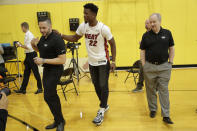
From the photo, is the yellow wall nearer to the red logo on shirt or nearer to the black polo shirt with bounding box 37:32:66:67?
the red logo on shirt

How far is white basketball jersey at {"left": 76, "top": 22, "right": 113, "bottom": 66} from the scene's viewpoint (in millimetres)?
2588

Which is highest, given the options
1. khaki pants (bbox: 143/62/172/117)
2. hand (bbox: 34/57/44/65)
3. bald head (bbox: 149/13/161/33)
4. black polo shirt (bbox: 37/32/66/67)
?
bald head (bbox: 149/13/161/33)

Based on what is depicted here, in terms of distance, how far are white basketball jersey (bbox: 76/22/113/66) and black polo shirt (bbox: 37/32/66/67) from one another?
1.65 ft

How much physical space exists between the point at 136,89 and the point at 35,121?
2.45 metres

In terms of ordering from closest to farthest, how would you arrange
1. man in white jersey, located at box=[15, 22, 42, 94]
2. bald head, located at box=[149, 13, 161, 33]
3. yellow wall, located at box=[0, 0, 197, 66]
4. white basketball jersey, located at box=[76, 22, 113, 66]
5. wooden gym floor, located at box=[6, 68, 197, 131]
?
bald head, located at box=[149, 13, 161, 33] → white basketball jersey, located at box=[76, 22, 113, 66] → wooden gym floor, located at box=[6, 68, 197, 131] → man in white jersey, located at box=[15, 22, 42, 94] → yellow wall, located at box=[0, 0, 197, 66]

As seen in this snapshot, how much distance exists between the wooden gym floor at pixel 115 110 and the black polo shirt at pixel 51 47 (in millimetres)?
1222

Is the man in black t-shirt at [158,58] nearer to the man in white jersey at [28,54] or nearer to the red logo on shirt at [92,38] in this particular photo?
the red logo on shirt at [92,38]

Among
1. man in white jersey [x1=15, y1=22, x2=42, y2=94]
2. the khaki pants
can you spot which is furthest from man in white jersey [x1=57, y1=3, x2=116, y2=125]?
man in white jersey [x1=15, y1=22, x2=42, y2=94]

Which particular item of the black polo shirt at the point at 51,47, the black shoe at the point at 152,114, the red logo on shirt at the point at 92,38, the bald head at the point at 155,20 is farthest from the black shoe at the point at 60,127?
the bald head at the point at 155,20

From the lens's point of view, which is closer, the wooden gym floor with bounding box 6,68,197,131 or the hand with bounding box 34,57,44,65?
the hand with bounding box 34,57,44,65

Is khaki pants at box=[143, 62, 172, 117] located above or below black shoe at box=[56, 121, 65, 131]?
above

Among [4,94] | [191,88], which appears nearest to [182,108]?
[191,88]

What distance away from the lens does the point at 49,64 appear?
7.73 feet

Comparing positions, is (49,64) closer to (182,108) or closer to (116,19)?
(182,108)
